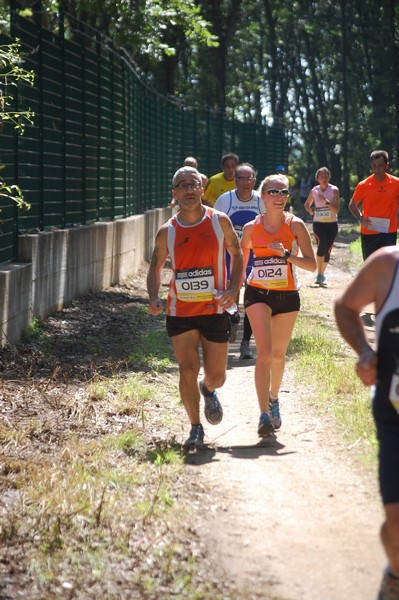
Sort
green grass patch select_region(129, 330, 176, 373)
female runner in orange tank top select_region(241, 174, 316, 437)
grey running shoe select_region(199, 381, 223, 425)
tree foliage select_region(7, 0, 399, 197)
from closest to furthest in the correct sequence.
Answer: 1. grey running shoe select_region(199, 381, 223, 425)
2. female runner in orange tank top select_region(241, 174, 316, 437)
3. green grass patch select_region(129, 330, 176, 373)
4. tree foliage select_region(7, 0, 399, 197)

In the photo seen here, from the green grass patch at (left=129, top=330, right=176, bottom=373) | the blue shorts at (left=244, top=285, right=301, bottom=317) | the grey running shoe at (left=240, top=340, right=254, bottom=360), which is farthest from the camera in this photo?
the grey running shoe at (left=240, top=340, right=254, bottom=360)

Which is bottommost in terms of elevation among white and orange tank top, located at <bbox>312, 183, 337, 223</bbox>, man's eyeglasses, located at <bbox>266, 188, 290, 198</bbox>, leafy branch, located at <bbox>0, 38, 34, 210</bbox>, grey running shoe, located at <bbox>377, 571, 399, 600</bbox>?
grey running shoe, located at <bbox>377, 571, 399, 600</bbox>

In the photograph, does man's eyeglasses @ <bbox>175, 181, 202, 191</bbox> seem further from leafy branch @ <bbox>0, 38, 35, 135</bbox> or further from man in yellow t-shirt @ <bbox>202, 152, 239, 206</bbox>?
man in yellow t-shirt @ <bbox>202, 152, 239, 206</bbox>

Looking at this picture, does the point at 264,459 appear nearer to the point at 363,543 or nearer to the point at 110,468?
the point at 110,468

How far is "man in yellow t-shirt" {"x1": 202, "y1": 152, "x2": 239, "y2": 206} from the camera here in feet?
46.3

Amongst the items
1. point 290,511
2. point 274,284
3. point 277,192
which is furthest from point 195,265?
point 290,511

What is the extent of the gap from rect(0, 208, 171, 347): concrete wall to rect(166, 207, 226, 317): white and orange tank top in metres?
3.18

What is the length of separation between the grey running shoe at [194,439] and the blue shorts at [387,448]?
3149 mm

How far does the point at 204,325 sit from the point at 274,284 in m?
0.90

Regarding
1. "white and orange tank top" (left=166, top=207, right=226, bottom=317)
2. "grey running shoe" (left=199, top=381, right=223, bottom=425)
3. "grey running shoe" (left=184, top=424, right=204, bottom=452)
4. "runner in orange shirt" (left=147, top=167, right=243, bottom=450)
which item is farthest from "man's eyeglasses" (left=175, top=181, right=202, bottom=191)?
"grey running shoe" (left=184, top=424, right=204, bottom=452)

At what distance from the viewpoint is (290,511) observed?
651cm

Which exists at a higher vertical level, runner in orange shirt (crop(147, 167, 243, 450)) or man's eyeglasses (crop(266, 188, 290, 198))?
man's eyeglasses (crop(266, 188, 290, 198))

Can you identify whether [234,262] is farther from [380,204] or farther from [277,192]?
[380,204]

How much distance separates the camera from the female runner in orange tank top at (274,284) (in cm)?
859
